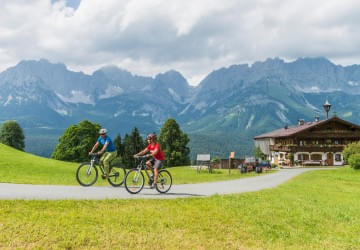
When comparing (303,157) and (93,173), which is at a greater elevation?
(303,157)

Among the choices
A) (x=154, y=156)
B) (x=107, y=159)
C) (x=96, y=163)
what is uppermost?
(x=154, y=156)

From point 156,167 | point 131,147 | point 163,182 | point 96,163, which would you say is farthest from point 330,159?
point 96,163

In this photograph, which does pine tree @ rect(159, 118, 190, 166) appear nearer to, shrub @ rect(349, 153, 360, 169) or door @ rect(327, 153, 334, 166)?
door @ rect(327, 153, 334, 166)

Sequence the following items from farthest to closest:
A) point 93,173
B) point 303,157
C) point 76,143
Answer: point 76,143 < point 303,157 < point 93,173

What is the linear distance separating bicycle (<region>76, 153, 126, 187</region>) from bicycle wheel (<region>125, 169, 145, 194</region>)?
1.31 m

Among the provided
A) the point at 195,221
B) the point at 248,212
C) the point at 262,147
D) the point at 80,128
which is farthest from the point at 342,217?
the point at 262,147

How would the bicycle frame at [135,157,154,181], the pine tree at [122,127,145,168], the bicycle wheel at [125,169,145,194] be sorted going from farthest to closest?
the pine tree at [122,127,145,168] → the bicycle frame at [135,157,154,181] → the bicycle wheel at [125,169,145,194]

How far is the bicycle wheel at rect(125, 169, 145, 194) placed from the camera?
15383mm

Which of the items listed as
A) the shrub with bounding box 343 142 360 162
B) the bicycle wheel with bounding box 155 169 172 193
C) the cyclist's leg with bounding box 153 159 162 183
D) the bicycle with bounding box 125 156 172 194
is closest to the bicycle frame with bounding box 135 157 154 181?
the bicycle with bounding box 125 156 172 194

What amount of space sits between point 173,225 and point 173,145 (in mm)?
73192

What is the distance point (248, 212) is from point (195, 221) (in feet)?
8.55

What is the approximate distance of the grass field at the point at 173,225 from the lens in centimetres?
933

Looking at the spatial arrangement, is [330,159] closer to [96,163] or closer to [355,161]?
[355,161]

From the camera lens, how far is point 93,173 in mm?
17109
